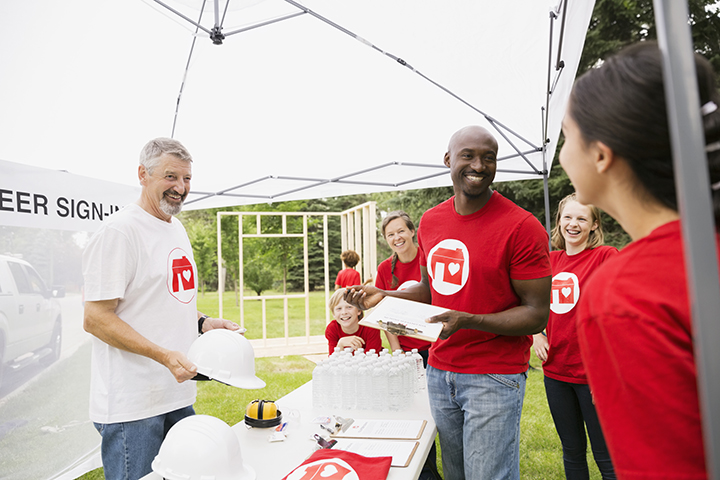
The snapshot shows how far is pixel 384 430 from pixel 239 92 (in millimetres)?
3448

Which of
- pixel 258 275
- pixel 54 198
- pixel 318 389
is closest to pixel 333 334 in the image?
pixel 318 389

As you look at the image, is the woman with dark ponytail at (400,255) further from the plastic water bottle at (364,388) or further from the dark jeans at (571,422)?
the plastic water bottle at (364,388)

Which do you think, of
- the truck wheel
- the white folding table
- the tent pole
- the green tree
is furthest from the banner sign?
the green tree

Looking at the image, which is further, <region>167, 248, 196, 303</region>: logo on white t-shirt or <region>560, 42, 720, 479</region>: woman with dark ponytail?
<region>167, 248, 196, 303</region>: logo on white t-shirt

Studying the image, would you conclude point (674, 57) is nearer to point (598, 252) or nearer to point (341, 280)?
point (598, 252)

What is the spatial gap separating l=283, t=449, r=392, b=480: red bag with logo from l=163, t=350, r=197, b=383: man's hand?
594 millimetres

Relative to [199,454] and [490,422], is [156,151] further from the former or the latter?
[490,422]

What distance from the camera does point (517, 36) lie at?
3.17m

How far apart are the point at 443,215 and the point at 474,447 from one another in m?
0.98

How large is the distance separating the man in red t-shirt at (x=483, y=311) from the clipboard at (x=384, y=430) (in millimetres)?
142

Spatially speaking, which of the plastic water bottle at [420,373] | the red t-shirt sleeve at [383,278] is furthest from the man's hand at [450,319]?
the red t-shirt sleeve at [383,278]

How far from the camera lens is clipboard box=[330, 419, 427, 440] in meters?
1.97

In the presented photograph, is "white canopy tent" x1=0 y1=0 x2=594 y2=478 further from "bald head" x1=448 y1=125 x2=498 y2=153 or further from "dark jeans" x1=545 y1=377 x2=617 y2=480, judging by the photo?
"dark jeans" x1=545 y1=377 x2=617 y2=480

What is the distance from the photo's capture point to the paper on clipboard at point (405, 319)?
1.64 m
